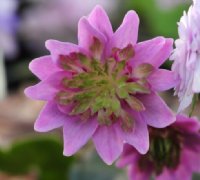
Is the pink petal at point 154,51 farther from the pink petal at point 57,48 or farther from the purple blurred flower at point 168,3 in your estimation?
the purple blurred flower at point 168,3

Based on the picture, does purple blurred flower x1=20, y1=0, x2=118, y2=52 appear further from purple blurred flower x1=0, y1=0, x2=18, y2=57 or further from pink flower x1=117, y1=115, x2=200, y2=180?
pink flower x1=117, y1=115, x2=200, y2=180

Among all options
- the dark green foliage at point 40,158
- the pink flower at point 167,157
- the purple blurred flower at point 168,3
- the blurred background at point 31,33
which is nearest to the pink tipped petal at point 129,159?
the pink flower at point 167,157

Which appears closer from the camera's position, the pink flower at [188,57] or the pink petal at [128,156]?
the pink flower at [188,57]

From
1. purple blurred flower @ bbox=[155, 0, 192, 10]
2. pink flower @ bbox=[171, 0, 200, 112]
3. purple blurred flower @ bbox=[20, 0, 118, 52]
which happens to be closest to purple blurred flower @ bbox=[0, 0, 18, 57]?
purple blurred flower @ bbox=[20, 0, 118, 52]

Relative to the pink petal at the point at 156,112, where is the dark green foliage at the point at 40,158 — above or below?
below

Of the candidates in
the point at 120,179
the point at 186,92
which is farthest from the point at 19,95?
the point at 186,92

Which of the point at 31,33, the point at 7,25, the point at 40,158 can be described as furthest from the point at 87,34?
the point at 31,33
